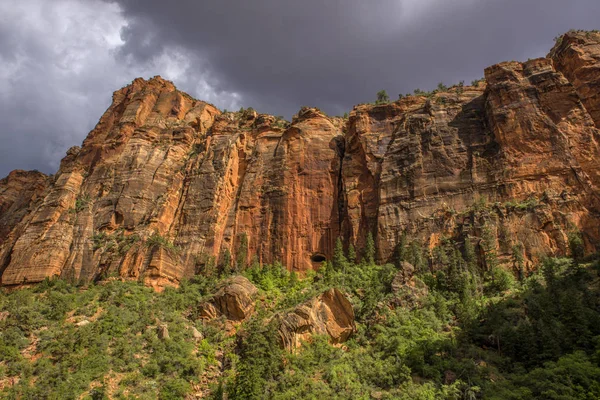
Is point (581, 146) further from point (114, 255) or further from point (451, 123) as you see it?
point (114, 255)

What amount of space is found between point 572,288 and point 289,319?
22.0 m

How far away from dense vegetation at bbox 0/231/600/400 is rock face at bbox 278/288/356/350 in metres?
0.97

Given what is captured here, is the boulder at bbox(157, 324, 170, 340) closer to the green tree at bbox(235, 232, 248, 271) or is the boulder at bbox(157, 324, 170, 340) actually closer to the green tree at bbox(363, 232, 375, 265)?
the green tree at bbox(235, 232, 248, 271)

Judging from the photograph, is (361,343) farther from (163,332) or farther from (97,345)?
(97,345)

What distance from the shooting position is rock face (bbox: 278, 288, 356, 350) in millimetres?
37106

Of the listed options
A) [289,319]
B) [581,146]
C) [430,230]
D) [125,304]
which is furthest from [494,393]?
[581,146]

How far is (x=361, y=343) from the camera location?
3781cm

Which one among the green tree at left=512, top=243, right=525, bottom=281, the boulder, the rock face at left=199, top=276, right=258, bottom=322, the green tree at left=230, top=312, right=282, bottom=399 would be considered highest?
the green tree at left=512, top=243, right=525, bottom=281

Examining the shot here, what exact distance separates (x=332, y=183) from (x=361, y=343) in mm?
27928

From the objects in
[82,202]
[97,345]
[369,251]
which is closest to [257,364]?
[97,345]

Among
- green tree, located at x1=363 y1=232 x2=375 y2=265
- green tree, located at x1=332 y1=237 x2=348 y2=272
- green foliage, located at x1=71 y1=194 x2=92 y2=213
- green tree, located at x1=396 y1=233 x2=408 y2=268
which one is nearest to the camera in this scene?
green tree, located at x1=396 y1=233 x2=408 y2=268

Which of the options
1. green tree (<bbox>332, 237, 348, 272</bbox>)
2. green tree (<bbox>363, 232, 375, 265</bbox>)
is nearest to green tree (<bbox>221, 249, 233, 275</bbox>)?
green tree (<bbox>332, 237, 348, 272</bbox>)

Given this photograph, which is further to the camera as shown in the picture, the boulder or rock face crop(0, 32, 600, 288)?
rock face crop(0, 32, 600, 288)

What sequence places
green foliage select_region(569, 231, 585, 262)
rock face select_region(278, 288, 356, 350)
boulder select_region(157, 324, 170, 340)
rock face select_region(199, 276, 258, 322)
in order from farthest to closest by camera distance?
1. rock face select_region(199, 276, 258, 322)
2. green foliage select_region(569, 231, 585, 262)
3. boulder select_region(157, 324, 170, 340)
4. rock face select_region(278, 288, 356, 350)
